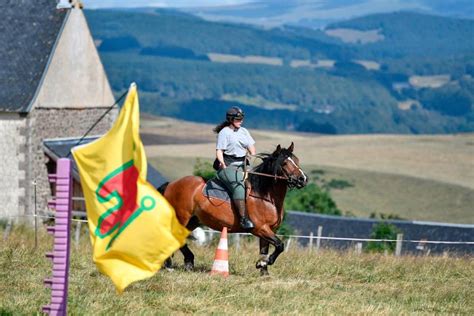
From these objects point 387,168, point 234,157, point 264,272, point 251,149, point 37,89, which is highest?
point 251,149

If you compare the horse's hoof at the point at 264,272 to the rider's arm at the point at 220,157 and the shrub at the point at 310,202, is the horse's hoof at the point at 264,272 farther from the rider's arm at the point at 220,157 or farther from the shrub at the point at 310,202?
the shrub at the point at 310,202

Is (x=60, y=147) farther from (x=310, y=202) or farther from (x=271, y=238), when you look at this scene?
(x=310, y=202)

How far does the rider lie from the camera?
17688 millimetres

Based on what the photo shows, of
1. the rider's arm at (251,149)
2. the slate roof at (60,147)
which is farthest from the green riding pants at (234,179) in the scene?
the slate roof at (60,147)

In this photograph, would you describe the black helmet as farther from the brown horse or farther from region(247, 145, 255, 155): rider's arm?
the brown horse

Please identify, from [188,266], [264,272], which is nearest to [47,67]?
[188,266]

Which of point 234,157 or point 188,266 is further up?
point 234,157

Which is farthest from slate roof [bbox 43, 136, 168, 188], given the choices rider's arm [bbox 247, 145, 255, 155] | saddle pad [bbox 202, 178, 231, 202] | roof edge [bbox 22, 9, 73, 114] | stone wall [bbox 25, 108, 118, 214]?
rider's arm [bbox 247, 145, 255, 155]

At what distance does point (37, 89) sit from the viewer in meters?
44.2

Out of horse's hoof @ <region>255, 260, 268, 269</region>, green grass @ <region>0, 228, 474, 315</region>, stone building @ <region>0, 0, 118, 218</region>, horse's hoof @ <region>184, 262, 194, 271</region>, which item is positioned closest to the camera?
green grass @ <region>0, 228, 474, 315</region>

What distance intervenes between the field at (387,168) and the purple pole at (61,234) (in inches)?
2544

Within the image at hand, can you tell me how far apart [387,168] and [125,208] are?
321ft

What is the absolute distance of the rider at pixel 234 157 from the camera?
1769 cm

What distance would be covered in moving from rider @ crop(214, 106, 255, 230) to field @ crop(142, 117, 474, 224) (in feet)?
192
